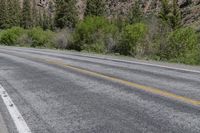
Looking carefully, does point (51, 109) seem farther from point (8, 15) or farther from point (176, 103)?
point (8, 15)

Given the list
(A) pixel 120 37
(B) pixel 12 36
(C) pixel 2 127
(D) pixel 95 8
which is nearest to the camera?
(C) pixel 2 127

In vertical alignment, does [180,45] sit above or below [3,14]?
below

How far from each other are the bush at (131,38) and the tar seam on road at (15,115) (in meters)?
17.0

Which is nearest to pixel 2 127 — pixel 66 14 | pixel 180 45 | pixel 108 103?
pixel 108 103

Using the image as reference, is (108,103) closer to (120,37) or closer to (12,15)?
(120,37)

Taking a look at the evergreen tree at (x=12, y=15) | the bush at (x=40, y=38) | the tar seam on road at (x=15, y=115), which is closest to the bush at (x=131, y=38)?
the tar seam on road at (x=15, y=115)

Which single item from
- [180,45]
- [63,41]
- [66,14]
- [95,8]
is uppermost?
[95,8]

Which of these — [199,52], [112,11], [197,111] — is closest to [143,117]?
[197,111]

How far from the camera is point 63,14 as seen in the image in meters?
73.7

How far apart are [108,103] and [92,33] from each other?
89.9 ft

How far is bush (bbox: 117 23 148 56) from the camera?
83.1 ft

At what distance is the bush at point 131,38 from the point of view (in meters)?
25.3

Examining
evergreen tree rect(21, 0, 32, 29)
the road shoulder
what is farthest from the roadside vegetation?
evergreen tree rect(21, 0, 32, 29)

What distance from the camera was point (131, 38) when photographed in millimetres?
25812
